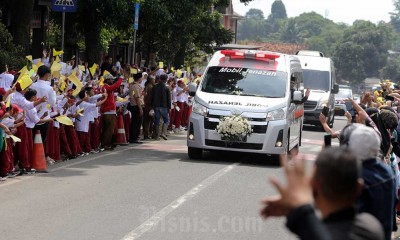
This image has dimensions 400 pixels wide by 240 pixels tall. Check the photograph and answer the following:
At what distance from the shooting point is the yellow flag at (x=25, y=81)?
47.4 ft

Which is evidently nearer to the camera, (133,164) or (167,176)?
(167,176)

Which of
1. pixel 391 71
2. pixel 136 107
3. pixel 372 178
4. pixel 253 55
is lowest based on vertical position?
pixel 391 71

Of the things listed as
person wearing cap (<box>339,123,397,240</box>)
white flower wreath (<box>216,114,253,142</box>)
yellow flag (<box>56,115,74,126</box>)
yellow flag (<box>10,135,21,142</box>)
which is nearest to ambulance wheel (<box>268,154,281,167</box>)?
white flower wreath (<box>216,114,253,142</box>)

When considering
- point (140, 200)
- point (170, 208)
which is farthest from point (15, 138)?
point (170, 208)

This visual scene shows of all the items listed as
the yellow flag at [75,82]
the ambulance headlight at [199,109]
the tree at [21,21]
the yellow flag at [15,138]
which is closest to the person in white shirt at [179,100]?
the tree at [21,21]

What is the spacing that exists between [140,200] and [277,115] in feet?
20.6

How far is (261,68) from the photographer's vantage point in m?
19.4

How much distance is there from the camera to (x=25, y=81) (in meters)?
14.5

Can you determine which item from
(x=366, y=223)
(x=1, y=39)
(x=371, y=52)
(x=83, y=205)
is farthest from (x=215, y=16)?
(x=371, y=52)

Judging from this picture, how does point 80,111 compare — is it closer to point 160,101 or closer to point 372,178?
point 160,101

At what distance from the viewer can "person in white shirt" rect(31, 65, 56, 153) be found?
15.8 metres

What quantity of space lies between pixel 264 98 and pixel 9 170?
5.88 metres

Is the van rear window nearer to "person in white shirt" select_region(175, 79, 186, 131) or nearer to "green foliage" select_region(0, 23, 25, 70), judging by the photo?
"green foliage" select_region(0, 23, 25, 70)

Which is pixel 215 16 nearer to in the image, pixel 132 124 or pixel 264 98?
pixel 132 124
